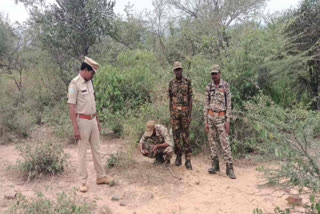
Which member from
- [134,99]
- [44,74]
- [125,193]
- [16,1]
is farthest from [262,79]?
[16,1]

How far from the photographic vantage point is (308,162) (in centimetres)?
256

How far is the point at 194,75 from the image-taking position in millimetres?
6527

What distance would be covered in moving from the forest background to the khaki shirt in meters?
1.45

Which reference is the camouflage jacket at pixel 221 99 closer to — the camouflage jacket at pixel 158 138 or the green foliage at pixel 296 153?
the camouflage jacket at pixel 158 138

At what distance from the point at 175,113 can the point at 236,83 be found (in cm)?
185

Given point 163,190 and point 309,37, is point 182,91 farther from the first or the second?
point 309,37

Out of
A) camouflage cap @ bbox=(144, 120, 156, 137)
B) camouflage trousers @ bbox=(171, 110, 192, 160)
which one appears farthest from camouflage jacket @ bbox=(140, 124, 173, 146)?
camouflage trousers @ bbox=(171, 110, 192, 160)

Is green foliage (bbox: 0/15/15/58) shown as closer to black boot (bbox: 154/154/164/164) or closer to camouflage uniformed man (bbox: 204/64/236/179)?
black boot (bbox: 154/154/164/164)

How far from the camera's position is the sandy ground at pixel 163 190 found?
3.83m

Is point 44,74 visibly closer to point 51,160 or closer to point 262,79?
point 51,160

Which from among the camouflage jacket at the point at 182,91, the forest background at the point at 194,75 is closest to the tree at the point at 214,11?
the forest background at the point at 194,75


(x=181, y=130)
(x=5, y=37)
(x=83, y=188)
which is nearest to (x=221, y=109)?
(x=181, y=130)

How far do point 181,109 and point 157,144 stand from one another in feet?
2.39

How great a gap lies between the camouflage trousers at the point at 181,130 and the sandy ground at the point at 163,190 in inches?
12.8
